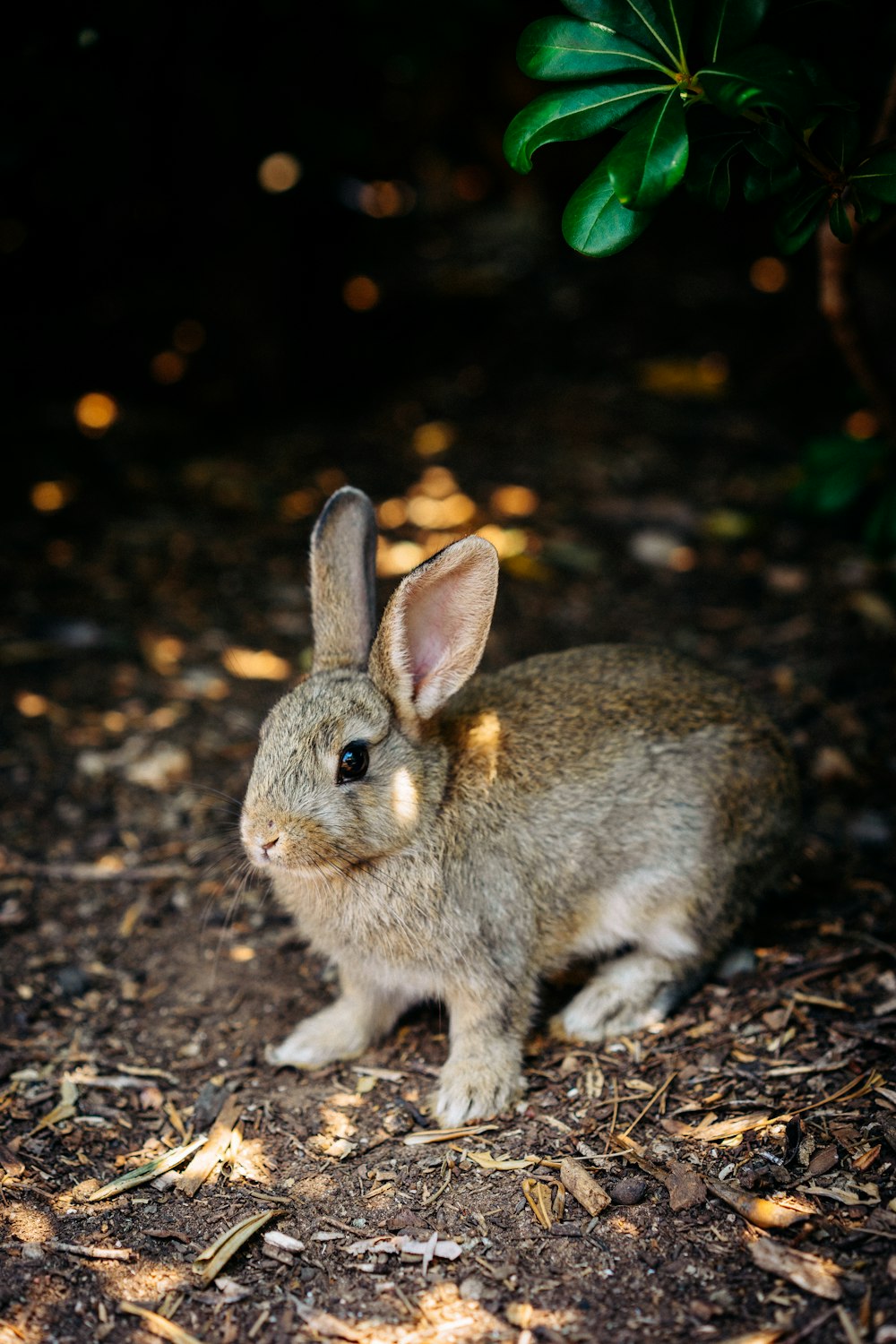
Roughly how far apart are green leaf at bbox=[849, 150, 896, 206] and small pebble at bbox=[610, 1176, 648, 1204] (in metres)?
3.12

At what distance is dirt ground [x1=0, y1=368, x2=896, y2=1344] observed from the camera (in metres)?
3.44

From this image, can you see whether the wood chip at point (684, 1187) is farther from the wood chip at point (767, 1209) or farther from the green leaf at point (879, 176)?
the green leaf at point (879, 176)

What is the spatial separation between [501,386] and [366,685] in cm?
574

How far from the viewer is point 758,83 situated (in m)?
3.24

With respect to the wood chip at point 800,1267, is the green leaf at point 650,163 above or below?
above

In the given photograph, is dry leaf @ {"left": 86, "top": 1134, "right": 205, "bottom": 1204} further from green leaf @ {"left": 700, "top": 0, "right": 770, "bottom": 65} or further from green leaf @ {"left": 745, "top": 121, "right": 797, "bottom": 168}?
green leaf @ {"left": 700, "top": 0, "right": 770, "bottom": 65}

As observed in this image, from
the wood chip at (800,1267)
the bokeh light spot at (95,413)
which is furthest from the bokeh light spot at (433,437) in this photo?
the wood chip at (800,1267)

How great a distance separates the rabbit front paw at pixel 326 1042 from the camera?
14.9 ft

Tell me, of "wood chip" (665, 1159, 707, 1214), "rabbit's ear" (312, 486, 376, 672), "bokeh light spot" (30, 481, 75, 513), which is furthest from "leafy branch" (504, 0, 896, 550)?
"bokeh light spot" (30, 481, 75, 513)

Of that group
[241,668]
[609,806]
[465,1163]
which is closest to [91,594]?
[241,668]

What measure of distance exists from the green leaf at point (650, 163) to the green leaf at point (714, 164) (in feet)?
1.08

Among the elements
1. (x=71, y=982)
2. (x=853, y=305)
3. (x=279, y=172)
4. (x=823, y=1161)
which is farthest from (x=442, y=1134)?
(x=279, y=172)

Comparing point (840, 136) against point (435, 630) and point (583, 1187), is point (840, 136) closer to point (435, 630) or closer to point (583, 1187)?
point (435, 630)

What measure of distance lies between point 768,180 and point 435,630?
1807mm
